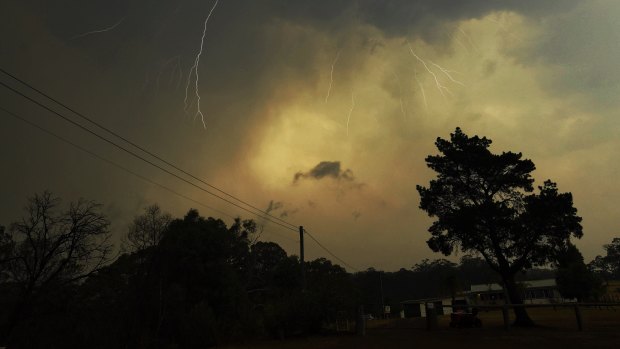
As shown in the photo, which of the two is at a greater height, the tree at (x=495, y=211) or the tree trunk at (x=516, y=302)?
the tree at (x=495, y=211)

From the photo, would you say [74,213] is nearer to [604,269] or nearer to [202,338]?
[202,338]

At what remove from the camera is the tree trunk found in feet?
92.1

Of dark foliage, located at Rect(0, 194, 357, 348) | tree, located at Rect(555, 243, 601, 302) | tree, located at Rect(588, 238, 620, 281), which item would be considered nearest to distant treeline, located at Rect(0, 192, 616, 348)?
dark foliage, located at Rect(0, 194, 357, 348)

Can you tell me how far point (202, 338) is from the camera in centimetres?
2975

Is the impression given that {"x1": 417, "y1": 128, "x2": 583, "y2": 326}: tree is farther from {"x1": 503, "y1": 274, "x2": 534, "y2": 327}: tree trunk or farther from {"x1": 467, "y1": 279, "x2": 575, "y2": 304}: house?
{"x1": 467, "y1": 279, "x2": 575, "y2": 304}: house

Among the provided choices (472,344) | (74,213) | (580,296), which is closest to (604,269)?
(580,296)

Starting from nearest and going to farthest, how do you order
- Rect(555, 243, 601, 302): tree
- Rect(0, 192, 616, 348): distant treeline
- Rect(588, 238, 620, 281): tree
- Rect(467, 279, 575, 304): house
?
Rect(0, 192, 616, 348): distant treeline → Rect(555, 243, 601, 302): tree → Rect(467, 279, 575, 304): house → Rect(588, 238, 620, 281): tree

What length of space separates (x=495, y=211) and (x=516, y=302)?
22.8 ft

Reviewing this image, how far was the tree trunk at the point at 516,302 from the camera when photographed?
92.1 ft

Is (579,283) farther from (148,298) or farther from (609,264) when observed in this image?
(609,264)

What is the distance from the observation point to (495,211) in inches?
1163

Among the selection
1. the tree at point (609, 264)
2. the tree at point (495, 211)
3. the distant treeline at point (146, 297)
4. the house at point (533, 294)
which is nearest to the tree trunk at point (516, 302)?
the tree at point (495, 211)

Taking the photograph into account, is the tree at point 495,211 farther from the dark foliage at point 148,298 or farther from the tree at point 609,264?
the tree at point 609,264

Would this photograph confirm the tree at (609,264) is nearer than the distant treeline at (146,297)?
No
